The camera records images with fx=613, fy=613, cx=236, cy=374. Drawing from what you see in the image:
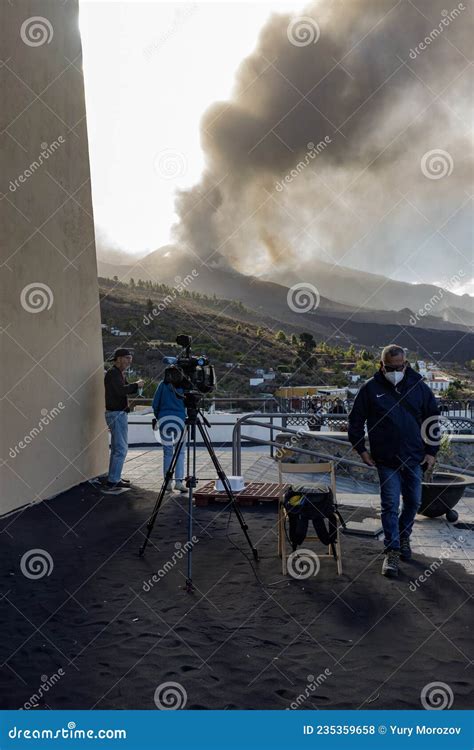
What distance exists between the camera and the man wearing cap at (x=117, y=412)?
25.5 feet

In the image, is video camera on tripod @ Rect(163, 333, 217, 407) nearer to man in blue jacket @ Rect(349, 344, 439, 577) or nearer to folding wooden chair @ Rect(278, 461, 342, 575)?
folding wooden chair @ Rect(278, 461, 342, 575)

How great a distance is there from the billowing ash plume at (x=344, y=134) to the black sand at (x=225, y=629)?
20.0 ft

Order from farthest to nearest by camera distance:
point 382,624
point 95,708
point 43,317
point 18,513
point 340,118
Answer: point 340,118 < point 43,317 < point 18,513 < point 382,624 < point 95,708

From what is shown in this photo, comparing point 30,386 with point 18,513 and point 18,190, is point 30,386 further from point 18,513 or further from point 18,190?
point 18,190

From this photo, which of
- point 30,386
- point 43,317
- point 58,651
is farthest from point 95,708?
point 43,317

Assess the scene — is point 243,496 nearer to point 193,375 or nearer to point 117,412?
point 117,412

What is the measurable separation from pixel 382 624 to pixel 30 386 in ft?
16.3

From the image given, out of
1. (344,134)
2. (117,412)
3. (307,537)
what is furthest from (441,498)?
(344,134)

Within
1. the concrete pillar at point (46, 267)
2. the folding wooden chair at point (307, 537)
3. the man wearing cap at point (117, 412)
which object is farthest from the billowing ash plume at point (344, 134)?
the folding wooden chair at point (307, 537)

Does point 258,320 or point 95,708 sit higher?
point 258,320

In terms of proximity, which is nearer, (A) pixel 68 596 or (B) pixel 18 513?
(A) pixel 68 596

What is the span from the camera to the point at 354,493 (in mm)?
8633

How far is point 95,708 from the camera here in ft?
9.07

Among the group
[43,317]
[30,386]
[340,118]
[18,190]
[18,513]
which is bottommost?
[18,513]
